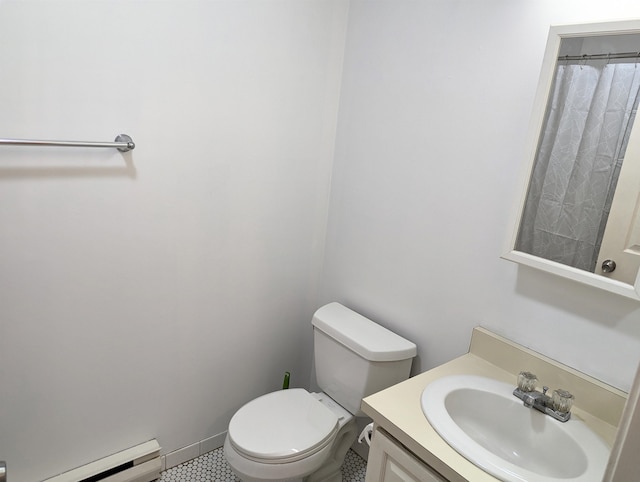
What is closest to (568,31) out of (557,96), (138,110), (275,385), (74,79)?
(557,96)

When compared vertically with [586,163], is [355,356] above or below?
below

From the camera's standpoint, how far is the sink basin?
1.05 metres

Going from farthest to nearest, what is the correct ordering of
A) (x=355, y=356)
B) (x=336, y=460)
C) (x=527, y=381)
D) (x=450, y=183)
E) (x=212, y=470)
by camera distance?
(x=212, y=470) → (x=336, y=460) → (x=355, y=356) → (x=450, y=183) → (x=527, y=381)

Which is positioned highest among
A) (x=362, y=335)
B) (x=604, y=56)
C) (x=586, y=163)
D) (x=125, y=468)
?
(x=604, y=56)

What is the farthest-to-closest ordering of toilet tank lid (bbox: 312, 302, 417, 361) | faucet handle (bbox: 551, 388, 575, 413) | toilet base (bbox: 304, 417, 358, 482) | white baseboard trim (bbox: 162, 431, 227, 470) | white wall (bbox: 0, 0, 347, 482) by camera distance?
white baseboard trim (bbox: 162, 431, 227, 470)
toilet base (bbox: 304, 417, 358, 482)
toilet tank lid (bbox: 312, 302, 417, 361)
white wall (bbox: 0, 0, 347, 482)
faucet handle (bbox: 551, 388, 575, 413)

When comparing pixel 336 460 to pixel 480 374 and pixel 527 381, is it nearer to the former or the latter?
pixel 480 374

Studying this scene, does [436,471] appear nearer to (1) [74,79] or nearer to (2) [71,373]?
(2) [71,373]

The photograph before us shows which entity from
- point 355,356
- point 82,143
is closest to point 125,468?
point 355,356

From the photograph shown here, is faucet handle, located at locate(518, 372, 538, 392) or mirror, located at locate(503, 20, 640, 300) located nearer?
mirror, located at locate(503, 20, 640, 300)

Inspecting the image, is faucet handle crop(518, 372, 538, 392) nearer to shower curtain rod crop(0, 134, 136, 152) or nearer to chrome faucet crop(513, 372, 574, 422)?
chrome faucet crop(513, 372, 574, 422)

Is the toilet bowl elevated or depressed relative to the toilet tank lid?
depressed

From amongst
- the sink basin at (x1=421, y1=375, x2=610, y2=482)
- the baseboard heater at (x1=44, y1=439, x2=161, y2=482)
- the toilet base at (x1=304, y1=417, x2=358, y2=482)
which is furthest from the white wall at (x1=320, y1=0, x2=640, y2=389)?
the baseboard heater at (x1=44, y1=439, x2=161, y2=482)

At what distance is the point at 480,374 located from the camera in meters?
1.41

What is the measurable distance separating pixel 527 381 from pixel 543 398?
6cm
